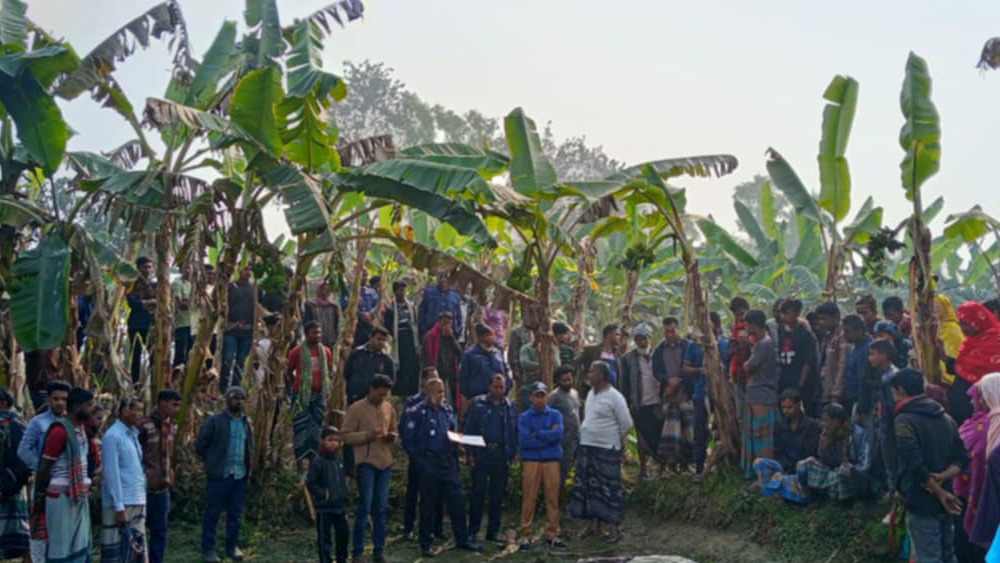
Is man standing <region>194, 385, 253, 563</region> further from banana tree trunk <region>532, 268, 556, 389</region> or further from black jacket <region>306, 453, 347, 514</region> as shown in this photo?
banana tree trunk <region>532, 268, 556, 389</region>

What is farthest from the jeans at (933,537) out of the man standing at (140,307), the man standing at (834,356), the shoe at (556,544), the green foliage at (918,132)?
the man standing at (140,307)

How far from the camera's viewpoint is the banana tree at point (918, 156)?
916 cm

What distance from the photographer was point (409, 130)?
43.8 meters

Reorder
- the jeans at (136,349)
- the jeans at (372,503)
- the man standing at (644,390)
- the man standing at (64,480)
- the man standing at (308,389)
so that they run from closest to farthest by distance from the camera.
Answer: the man standing at (64,480), the jeans at (372,503), the man standing at (308,389), the man standing at (644,390), the jeans at (136,349)

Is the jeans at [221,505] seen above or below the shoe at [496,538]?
above

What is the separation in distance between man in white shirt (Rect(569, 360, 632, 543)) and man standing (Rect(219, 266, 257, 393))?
4000mm

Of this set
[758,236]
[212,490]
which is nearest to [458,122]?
[758,236]

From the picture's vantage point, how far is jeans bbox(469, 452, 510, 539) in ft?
34.8

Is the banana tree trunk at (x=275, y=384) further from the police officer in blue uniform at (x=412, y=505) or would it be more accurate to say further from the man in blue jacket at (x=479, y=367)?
the man in blue jacket at (x=479, y=367)

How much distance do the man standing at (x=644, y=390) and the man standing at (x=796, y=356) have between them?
1.43m

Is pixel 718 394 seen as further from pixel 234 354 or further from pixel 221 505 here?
pixel 234 354

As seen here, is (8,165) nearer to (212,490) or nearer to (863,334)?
(212,490)

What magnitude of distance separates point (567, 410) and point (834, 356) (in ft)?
8.96

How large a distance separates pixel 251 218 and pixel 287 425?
2.51m
